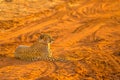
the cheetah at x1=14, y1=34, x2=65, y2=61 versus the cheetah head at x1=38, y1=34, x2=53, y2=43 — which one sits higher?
the cheetah head at x1=38, y1=34, x2=53, y2=43

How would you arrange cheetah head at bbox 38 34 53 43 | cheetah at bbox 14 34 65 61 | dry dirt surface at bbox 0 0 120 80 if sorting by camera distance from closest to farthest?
dry dirt surface at bbox 0 0 120 80
cheetah head at bbox 38 34 53 43
cheetah at bbox 14 34 65 61

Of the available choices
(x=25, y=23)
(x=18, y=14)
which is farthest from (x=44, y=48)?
(x=18, y=14)

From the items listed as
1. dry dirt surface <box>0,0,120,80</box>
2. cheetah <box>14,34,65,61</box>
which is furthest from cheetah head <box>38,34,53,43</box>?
dry dirt surface <box>0,0,120,80</box>

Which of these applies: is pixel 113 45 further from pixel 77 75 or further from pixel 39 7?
pixel 39 7

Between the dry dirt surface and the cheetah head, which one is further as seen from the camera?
the cheetah head

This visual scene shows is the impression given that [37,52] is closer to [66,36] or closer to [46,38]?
[46,38]

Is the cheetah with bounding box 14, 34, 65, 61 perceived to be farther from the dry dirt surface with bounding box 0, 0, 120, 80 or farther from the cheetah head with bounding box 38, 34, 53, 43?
the dry dirt surface with bounding box 0, 0, 120, 80

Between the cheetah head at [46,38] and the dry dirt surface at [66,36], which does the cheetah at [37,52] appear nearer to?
the cheetah head at [46,38]

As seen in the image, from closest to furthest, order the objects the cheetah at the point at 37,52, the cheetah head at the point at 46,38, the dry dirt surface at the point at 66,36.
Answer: the dry dirt surface at the point at 66,36
the cheetah head at the point at 46,38
the cheetah at the point at 37,52

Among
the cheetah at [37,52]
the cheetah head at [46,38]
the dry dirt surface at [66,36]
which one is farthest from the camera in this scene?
the cheetah at [37,52]

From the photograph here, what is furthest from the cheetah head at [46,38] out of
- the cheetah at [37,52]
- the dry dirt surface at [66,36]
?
the dry dirt surface at [66,36]
